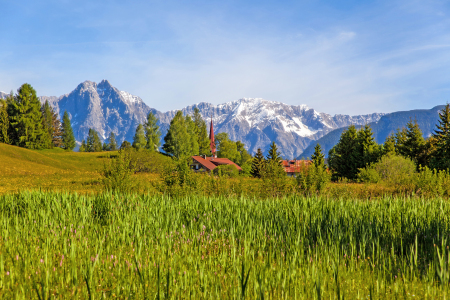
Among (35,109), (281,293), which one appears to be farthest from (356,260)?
(35,109)

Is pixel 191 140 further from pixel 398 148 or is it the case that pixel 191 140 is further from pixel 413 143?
pixel 413 143

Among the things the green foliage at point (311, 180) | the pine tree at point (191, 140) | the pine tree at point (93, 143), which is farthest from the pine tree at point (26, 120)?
the green foliage at point (311, 180)

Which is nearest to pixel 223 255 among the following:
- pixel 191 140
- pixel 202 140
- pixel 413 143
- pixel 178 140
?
pixel 413 143

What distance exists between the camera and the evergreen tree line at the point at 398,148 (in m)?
37.0

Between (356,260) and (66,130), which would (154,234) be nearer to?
(356,260)

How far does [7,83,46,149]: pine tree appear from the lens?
5666 centimetres

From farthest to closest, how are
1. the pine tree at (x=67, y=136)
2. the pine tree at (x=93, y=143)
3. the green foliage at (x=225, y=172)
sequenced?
the pine tree at (x=93, y=143), the pine tree at (x=67, y=136), the green foliage at (x=225, y=172)

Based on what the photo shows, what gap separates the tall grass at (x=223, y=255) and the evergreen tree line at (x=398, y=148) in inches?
1420

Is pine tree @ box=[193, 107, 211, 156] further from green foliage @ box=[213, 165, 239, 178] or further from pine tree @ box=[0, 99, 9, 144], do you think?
pine tree @ box=[0, 99, 9, 144]

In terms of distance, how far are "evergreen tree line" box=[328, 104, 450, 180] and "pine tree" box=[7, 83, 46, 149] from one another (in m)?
60.8

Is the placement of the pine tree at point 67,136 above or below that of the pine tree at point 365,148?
above

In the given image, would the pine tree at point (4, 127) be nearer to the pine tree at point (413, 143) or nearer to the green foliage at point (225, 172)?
the green foliage at point (225, 172)

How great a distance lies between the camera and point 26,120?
56.5 m

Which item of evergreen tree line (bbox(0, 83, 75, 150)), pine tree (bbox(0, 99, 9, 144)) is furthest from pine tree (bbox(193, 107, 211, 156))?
pine tree (bbox(0, 99, 9, 144))
